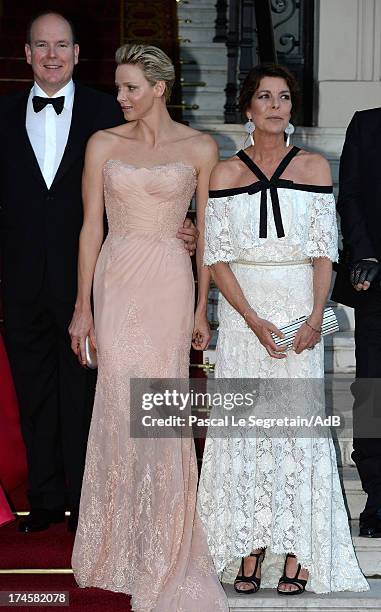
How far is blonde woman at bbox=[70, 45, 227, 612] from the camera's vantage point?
173 inches

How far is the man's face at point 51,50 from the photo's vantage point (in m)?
4.72

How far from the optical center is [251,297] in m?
4.35

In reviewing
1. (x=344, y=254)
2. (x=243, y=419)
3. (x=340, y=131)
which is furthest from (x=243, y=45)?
(x=243, y=419)

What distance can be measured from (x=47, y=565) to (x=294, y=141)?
132 inches

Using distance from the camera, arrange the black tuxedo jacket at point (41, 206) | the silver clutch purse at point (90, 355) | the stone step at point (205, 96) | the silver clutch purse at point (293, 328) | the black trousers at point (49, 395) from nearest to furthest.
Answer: the silver clutch purse at point (293, 328)
the silver clutch purse at point (90, 355)
the black tuxedo jacket at point (41, 206)
the black trousers at point (49, 395)
the stone step at point (205, 96)

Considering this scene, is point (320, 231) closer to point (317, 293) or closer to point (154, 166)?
point (317, 293)

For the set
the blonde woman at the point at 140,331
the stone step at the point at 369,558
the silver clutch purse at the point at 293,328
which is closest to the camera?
the silver clutch purse at the point at 293,328

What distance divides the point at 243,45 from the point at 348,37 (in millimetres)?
696

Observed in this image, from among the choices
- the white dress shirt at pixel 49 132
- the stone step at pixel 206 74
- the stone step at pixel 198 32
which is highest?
the stone step at pixel 198 32

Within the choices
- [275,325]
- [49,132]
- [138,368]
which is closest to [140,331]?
[138,368]

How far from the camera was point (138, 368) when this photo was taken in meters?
4.44

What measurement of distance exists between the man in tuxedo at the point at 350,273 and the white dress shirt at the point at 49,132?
3.59ft

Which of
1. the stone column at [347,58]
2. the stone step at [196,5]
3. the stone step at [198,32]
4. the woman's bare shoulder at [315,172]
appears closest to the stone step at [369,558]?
the woman's bare shoulder at [315,172]
